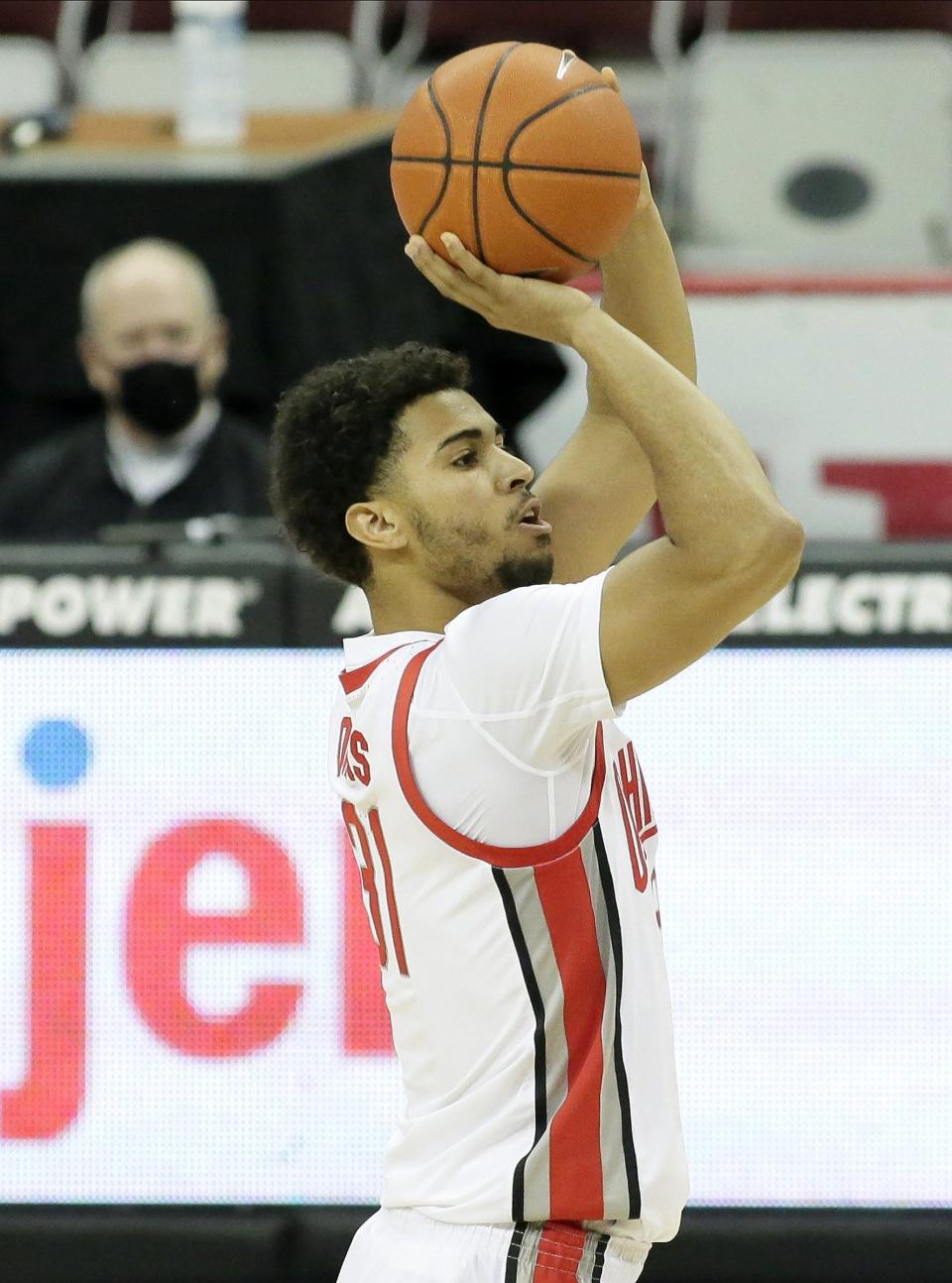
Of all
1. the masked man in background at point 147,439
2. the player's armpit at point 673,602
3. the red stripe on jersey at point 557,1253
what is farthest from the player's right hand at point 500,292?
the masked man in background at point 147,439

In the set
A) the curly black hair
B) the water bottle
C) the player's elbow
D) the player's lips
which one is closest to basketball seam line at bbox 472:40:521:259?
the curly black hair

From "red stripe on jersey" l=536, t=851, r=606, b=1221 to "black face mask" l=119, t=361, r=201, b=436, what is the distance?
2.96m

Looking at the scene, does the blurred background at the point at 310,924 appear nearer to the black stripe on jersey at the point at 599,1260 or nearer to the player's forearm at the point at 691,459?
the black stripe on jersey at the point at 599,1260

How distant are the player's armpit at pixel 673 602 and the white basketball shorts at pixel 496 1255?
78cm

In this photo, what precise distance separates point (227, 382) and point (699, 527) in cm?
376

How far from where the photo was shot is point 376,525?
9.82ft

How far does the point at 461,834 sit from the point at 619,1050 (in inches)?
15.1

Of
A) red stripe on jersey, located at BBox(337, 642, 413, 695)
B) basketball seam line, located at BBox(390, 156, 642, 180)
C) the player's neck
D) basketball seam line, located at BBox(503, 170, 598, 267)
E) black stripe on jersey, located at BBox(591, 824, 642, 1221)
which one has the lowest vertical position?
black stripe on jersey, located at BBox(591, 824, 642, 1221)

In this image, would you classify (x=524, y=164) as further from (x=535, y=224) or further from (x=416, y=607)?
(x=416, y=607)

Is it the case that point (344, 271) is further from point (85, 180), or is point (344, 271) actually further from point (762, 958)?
point (762, 958)

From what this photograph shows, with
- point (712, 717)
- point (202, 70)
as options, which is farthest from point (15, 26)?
point (712, 717)

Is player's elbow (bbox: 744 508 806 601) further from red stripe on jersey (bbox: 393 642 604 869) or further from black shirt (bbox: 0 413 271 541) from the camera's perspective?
black shirt (bbox: 0 413 271 541)

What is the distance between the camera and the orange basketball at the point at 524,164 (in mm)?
2902

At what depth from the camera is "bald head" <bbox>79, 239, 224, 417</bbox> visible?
5.46 m
